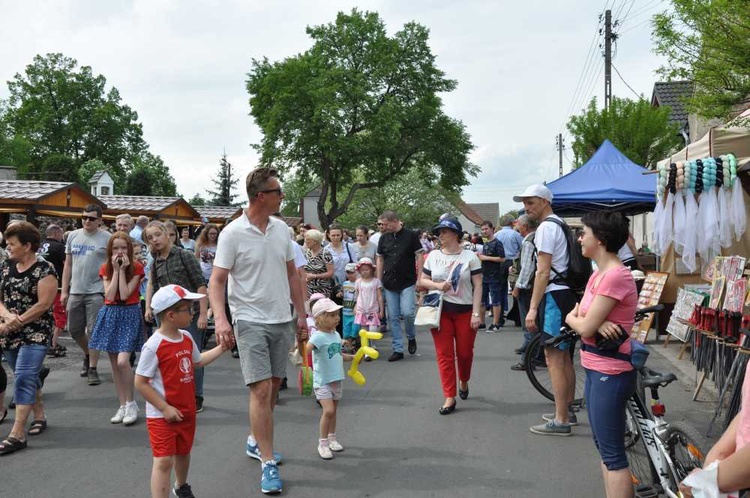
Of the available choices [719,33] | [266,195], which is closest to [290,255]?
[266,195]

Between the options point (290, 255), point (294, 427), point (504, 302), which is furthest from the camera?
point (504, 302)

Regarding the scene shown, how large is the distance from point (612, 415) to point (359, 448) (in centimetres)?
244

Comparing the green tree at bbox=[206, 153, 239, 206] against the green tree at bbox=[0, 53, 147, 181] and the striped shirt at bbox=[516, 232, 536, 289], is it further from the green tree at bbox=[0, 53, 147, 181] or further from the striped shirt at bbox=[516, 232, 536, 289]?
the striped shirt at bbox=[516, 232, 536, 289]

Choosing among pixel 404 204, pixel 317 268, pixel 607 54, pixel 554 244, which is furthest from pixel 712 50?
pixel 404 204

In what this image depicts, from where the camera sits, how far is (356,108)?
139ft

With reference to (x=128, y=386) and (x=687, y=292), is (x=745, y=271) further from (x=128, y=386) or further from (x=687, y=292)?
(x=128, y=386)

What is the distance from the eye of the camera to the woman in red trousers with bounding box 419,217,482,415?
6.64m

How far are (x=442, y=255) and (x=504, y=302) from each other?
24.2 ft

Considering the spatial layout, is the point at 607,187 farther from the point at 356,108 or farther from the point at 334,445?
the point at 356,108

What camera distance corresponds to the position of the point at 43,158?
225ft

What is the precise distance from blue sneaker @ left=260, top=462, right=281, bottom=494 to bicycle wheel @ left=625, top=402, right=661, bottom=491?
2148 mm

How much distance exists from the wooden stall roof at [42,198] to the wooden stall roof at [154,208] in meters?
5.52

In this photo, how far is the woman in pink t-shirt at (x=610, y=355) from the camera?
3.66m

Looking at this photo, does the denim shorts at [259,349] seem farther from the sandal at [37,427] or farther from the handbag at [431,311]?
the sandal at [37,427]
